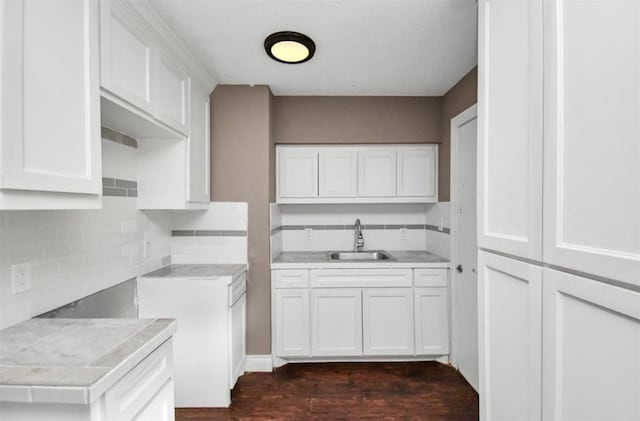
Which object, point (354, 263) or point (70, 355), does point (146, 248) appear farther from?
point (354, 263)

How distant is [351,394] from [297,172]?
6.30 ft

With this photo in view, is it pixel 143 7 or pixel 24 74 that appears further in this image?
pixel 143 7

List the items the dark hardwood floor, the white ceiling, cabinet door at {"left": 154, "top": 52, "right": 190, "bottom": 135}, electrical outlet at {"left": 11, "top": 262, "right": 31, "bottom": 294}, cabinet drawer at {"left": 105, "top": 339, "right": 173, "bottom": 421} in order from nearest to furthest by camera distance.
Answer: cabinet drawer at {"left": 105, "top": 339, "right": 173, "bottom": 421} < electrical outlet at {"left": 11, "top": 262, "right": 31, "bottom": 294} < the white ceiling < cabinet door at {"left": 154, "top": 52, "right": 190, "bottom": 135} < the dark hardwood floor

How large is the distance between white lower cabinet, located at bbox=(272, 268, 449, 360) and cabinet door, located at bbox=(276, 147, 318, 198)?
770mm

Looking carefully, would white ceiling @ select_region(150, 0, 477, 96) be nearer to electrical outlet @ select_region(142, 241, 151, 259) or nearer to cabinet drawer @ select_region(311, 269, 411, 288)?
electrical outlet @ select_region(142, 241, 151, 259)

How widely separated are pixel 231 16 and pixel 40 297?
64.9 inches

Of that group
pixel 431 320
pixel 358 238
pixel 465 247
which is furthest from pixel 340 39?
pixel 431 320

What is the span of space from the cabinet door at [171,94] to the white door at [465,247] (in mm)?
2084

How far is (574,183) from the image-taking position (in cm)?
91

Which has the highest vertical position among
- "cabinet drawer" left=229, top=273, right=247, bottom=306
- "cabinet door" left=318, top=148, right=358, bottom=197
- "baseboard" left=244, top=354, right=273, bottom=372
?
"cabinet door" left=318, top=148, right=358, bottom=197

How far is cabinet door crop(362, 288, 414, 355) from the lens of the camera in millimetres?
2865

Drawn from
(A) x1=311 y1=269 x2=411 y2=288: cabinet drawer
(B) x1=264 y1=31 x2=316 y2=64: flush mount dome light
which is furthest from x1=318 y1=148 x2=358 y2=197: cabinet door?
(B) x1=264 y1=31 x2=316 y2=64: flush mount dome light

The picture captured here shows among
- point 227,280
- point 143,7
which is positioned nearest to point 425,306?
point 227,280

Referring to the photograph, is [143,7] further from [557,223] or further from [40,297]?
[557,223]
